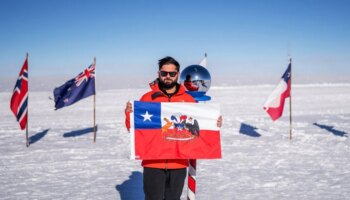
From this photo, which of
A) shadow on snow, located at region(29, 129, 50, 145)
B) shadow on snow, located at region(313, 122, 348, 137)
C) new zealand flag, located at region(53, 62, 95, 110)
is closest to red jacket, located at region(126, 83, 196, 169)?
new zealand flag, located at region(53, 62, 95, 110)

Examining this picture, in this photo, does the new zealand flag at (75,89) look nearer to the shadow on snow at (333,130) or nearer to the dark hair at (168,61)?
the dark hair at (168,61)

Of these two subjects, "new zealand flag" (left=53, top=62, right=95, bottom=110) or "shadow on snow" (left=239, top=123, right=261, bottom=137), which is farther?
"shadow on snow" (left=239, top=123, right=261, bottom=137)

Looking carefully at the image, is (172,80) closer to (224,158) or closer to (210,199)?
(210,199)

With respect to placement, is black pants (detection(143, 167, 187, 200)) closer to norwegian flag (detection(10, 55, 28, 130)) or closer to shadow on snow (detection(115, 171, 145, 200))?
shadow on snow (detection(115, 171, 145, 200))

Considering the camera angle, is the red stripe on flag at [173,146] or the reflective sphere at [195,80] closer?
the red stripe on flag at [173,146]

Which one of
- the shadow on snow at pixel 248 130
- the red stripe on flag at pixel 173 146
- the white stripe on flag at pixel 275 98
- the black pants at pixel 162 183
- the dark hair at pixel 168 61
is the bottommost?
the shadow on snow at pixel 248 130

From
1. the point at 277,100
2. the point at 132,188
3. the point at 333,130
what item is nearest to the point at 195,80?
the point at 132,188

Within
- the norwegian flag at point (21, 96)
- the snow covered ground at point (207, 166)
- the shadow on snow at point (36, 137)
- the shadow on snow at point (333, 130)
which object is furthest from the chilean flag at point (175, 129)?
the shadow on snow at point (333, 130)
